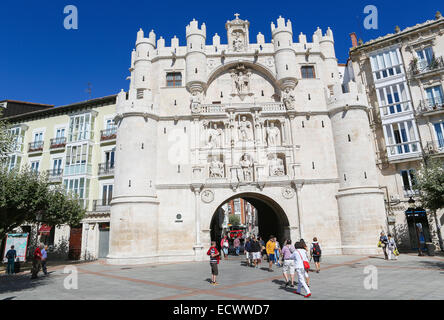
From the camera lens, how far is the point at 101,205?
29.8m

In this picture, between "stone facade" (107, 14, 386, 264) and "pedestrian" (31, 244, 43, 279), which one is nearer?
"pedestrian" (31, 244, 43, 279)

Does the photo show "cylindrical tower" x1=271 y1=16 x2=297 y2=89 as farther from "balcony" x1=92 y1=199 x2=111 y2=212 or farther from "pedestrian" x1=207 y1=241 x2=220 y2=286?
"balcony" x1=92 y1=199 x2=111 y2=212

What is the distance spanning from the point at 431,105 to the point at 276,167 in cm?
1520

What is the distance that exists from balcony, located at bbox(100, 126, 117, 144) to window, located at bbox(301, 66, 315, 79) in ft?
66.8

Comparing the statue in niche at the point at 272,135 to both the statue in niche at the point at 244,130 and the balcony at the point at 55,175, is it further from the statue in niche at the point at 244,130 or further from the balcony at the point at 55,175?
the balcony at the point at 55,175

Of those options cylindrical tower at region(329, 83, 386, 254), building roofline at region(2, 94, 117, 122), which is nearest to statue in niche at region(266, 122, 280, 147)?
cylindrical tower at region(329, 83, 386, 254)

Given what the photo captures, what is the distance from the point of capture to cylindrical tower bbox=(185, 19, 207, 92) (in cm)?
2744

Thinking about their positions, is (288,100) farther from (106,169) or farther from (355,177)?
(106,169)

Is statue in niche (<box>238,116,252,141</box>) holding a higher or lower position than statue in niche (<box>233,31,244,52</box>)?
lower

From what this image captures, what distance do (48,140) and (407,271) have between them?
3650 cm

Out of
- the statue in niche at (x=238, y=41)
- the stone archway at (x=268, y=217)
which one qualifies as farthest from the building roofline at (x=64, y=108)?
the stone archway at (x=268, y=217)

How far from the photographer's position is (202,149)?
2617 cm
